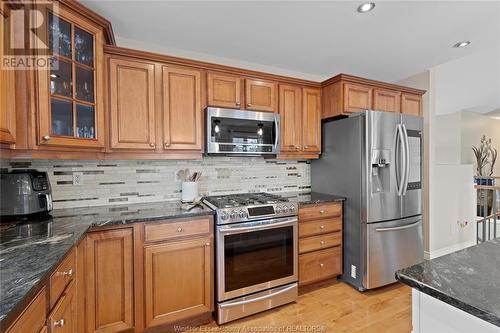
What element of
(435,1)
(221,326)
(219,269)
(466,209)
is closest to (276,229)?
(219,269)

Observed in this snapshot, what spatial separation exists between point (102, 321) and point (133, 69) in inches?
77.2

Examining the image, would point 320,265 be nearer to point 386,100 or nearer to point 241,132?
point 241,132

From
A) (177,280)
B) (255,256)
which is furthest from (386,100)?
(177,280)

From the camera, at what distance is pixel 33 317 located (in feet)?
2.78

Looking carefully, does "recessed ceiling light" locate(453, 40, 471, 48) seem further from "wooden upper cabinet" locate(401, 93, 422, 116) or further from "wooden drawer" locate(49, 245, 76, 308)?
"wooden drawer" locate(49, 245, 76, 308)

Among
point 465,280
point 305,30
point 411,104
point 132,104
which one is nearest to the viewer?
point 465,280

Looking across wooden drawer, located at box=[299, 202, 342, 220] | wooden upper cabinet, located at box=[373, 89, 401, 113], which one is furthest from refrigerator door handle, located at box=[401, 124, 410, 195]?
wooden drawer, located at box=[299, 202, 342, 220]

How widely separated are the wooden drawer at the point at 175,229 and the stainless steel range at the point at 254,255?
0.42 feet

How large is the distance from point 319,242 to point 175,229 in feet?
4.87

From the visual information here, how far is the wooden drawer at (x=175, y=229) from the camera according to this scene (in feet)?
5.98

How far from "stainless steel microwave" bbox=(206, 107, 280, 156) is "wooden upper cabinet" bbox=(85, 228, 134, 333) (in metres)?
1.07

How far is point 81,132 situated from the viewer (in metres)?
1.78
